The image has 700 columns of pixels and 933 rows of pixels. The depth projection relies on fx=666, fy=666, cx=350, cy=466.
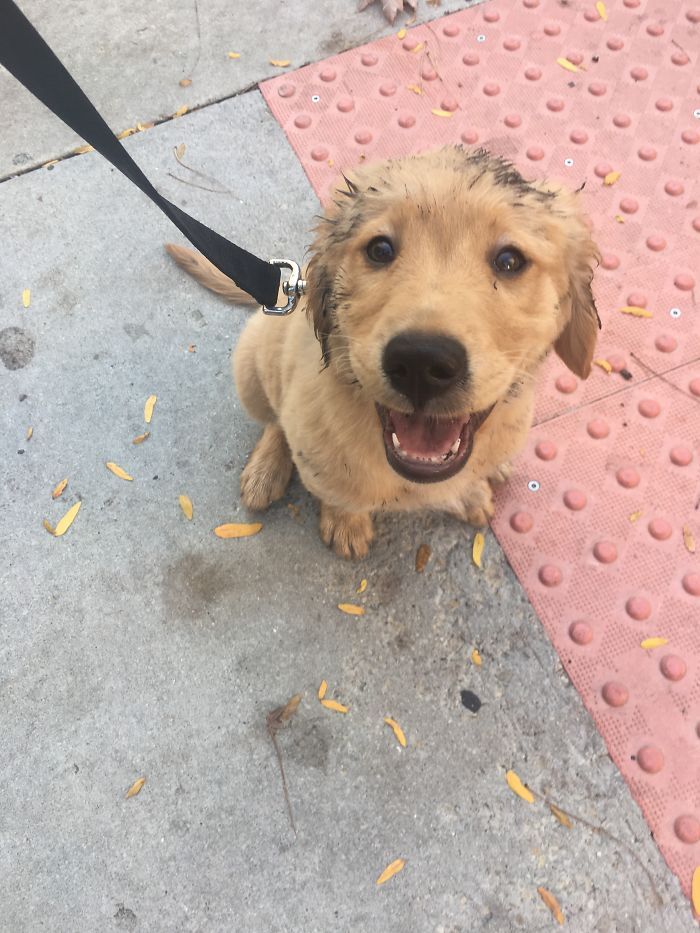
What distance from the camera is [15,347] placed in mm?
3314

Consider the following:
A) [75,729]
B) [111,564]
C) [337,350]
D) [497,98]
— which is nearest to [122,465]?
[111,564]

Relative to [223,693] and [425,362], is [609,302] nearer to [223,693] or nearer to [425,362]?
[425,362]

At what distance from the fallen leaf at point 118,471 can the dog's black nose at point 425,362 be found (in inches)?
71.3

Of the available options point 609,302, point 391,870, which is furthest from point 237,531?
point 609,302

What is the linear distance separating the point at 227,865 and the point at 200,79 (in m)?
4.09

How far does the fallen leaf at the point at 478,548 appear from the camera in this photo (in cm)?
284

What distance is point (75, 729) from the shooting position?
260 centimetres

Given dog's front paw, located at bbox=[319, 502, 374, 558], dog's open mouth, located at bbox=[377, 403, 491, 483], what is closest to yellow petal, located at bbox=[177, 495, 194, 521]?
dog's front paw, located at bbox=[319, 502, 374, 558]

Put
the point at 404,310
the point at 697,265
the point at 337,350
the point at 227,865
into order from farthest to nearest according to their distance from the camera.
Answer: the point at 697,265 → the point at 227,865 → the point at 337,350 → the point at 404,310

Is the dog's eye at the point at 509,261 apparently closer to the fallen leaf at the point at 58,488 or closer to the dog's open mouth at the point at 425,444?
the dog's open mouth at the point at 425,444

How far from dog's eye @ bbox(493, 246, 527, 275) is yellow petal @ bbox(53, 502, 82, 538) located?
2141 mm

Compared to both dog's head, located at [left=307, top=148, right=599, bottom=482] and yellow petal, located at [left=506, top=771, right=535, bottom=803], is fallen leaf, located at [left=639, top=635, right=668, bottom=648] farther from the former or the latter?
dog's head, located at [left=307, top=148, right=599, bottom=482]

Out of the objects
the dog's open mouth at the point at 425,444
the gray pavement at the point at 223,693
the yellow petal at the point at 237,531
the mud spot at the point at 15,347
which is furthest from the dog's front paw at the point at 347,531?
the mud spot at the point at 15,347

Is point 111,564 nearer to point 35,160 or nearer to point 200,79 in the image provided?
point 35,160
